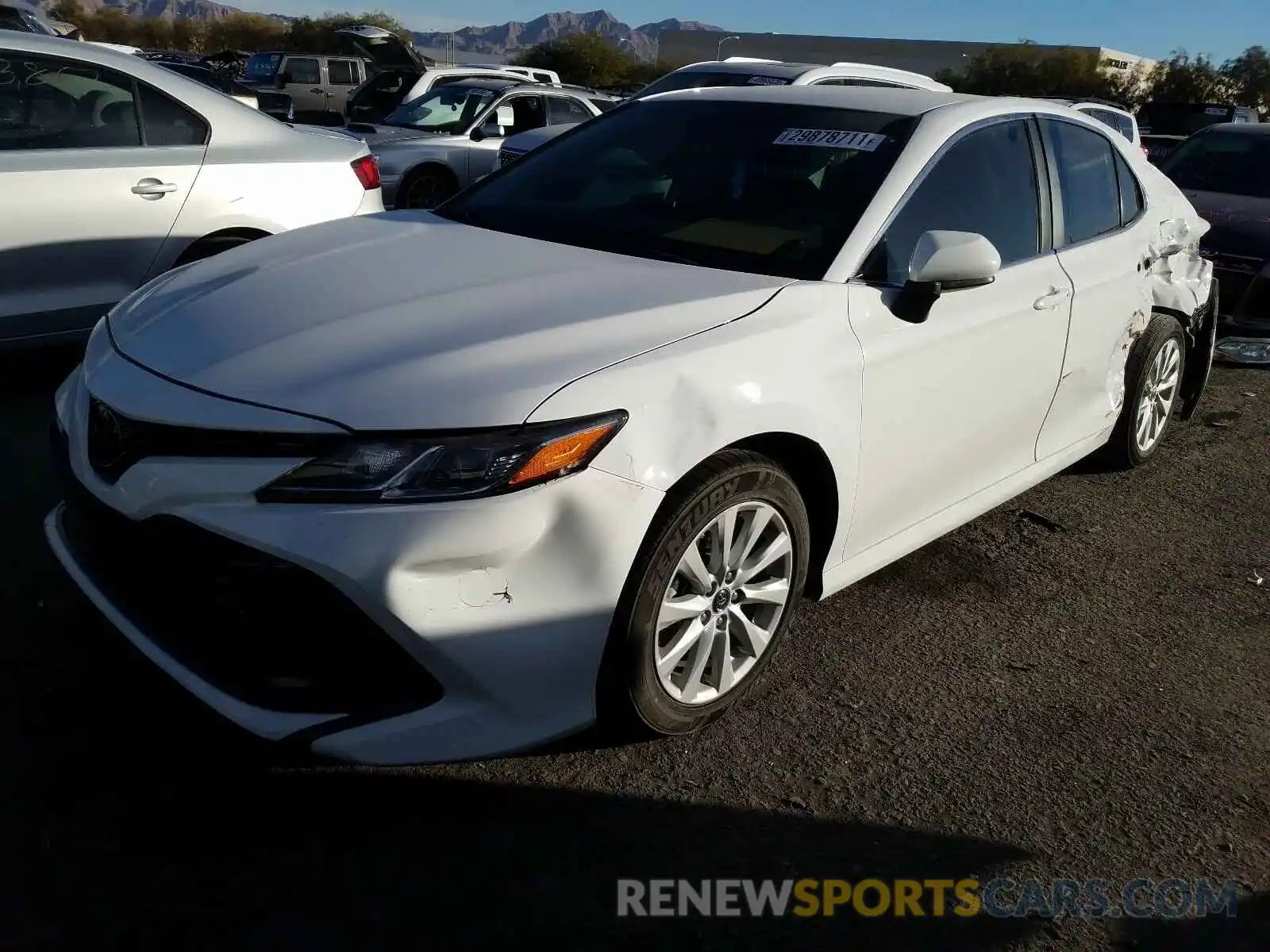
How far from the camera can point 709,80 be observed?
9164 millimetres

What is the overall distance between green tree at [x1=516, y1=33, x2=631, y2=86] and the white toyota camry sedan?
5580 centimetres

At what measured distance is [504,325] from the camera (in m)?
2.60

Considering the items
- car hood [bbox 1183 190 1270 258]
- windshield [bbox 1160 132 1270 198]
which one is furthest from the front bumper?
windshield [bbox 1160 132 1270 198]

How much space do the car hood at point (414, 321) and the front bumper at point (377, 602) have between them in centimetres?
18

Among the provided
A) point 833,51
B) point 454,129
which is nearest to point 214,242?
point 454,129

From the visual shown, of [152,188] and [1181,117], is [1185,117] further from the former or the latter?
[152,188]

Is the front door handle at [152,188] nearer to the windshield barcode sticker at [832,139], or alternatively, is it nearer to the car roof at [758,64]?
the windshield barcode sticker at [832,139]

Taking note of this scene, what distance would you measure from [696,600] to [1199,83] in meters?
70.0

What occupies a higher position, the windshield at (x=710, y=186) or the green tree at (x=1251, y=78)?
the windshield at (x=710, y=186)

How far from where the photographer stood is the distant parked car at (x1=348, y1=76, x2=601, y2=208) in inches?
430

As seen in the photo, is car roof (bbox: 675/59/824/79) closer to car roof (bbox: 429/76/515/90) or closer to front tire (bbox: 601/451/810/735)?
car roof (bbox: 429/76/515/90)

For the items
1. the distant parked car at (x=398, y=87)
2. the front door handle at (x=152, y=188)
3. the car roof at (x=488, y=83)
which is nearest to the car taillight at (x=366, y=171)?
the front door handle at (x=152, y=188)

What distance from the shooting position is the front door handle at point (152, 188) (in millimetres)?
4961

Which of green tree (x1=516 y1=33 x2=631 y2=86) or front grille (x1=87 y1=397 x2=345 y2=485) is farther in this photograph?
green tree (x1=516 y1=33 x2=631 y2=86)
